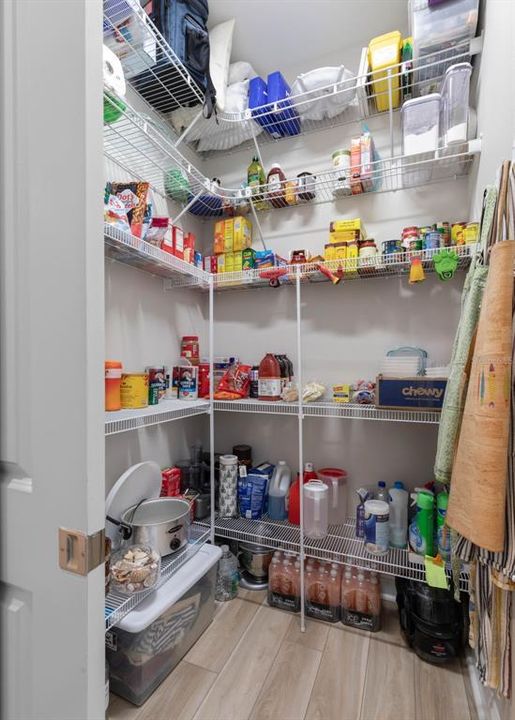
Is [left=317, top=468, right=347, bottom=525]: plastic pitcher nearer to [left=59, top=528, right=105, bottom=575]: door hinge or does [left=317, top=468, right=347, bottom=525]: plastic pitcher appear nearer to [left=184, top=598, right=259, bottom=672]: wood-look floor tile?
[left=184, top=598, right=259, bottom=672]: wood-look floor tile

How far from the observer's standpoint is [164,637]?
1.27 m

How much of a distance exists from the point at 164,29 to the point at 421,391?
1858mm

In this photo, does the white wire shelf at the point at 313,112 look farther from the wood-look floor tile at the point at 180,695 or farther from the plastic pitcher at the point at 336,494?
the wood-look floor tile at the point at 180,695

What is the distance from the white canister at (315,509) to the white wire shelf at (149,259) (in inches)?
45.9

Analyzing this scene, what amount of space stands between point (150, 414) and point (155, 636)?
790 mm

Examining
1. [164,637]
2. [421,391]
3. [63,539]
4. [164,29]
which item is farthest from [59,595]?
[164,29]

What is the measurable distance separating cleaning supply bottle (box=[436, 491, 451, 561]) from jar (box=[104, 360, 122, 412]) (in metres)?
1.32

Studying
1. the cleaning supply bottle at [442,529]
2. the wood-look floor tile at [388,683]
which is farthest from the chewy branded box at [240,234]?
the wood-look floor tile at [388,683]

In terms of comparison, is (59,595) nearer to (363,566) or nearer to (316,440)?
(363,566)

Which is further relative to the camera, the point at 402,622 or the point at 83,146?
the point at 402,622

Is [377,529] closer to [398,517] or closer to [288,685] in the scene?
[398,517]

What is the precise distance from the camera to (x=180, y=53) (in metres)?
1.47

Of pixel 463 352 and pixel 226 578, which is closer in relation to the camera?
pixel 463 352

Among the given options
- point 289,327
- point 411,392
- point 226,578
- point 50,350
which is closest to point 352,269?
point 289,327
